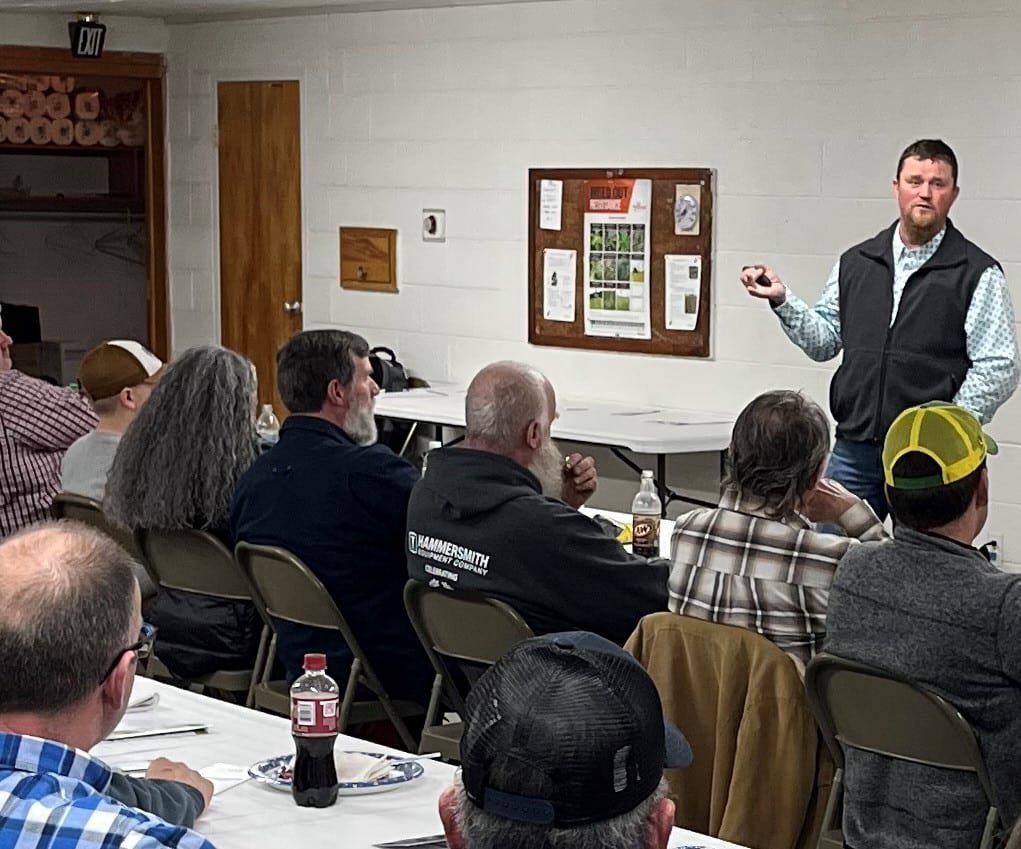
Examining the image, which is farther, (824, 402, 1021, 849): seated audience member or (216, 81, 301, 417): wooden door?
(216, 81, 301, 417): wooden door

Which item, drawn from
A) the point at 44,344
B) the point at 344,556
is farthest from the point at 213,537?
the point at 44,344

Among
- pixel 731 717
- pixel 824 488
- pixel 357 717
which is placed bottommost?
pixel 357 717

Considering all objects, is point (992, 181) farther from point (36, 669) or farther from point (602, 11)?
point (36, 669)

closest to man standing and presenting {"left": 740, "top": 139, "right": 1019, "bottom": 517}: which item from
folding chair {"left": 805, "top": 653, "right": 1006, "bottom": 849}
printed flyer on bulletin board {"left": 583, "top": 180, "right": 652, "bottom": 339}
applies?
printed flyer on bulletin board {"left": 583, "top": 180, "right": 652, "bottom": 339}

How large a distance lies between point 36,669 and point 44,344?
9.00 metres

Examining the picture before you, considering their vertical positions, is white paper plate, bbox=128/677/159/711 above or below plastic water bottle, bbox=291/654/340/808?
below

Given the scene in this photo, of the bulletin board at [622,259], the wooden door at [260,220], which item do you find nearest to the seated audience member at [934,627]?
the bulletin board at [622,259]

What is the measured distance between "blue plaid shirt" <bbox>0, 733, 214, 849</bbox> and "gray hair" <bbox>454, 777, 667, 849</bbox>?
44 centimetres

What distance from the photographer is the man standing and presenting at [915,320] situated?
572cm

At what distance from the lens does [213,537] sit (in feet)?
15.0

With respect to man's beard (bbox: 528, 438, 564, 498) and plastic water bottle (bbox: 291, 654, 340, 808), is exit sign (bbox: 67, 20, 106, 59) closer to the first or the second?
man's beard (bbox: 528, 438, 564, 498)

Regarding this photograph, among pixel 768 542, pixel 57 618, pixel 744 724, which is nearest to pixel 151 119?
pixel 768 542

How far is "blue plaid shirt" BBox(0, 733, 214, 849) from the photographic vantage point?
6.16 feet

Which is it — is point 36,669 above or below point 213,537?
above
